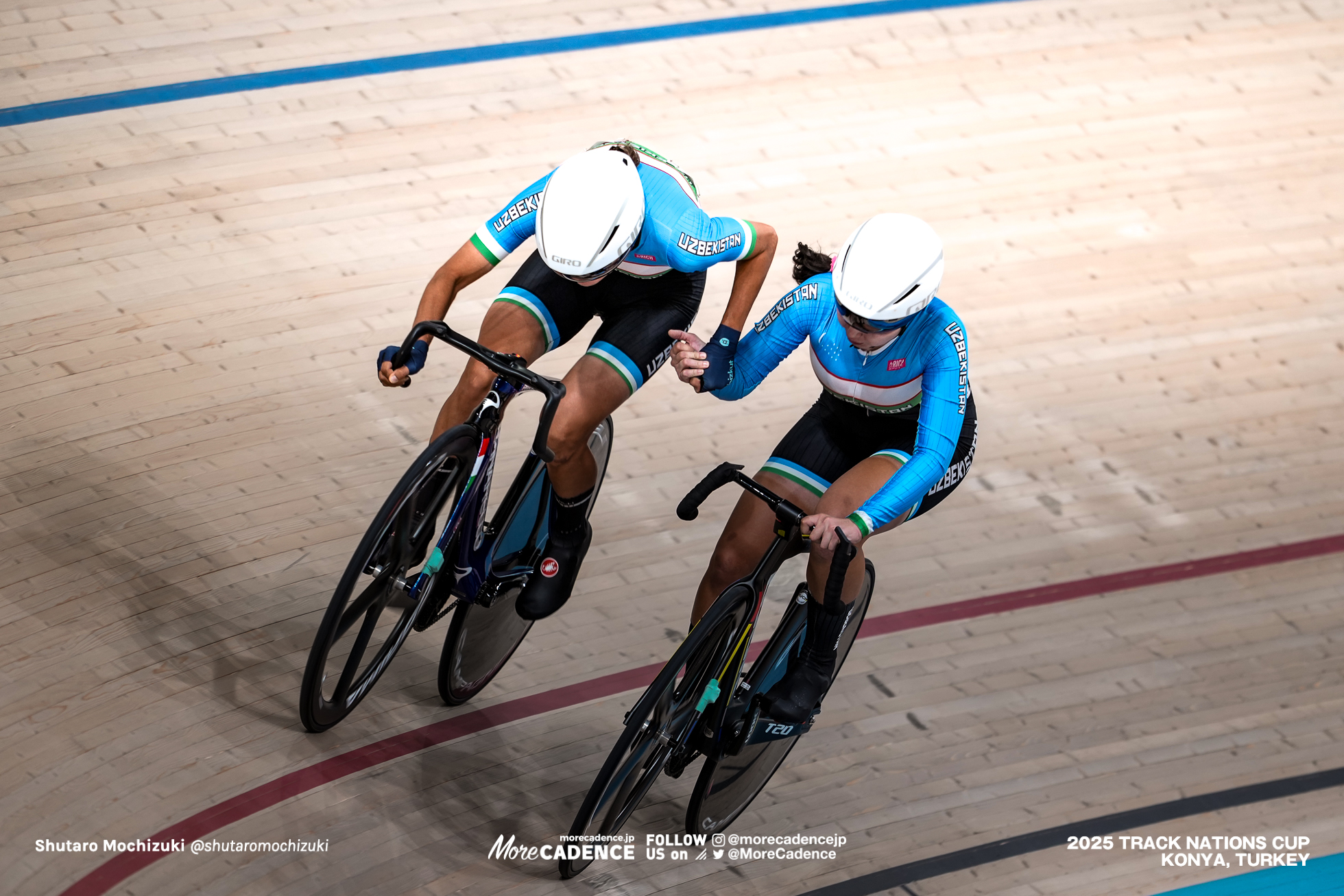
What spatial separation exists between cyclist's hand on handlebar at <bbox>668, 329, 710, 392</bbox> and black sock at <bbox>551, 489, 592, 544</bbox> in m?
0.63

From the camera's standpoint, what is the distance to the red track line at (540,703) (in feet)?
9.09

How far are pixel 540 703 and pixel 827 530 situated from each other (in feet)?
4.22

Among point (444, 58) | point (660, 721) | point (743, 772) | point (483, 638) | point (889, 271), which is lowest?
point (743, 772)

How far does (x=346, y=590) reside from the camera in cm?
266

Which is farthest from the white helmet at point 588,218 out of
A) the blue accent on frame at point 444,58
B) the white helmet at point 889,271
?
the blue accent on frame at point 444,58

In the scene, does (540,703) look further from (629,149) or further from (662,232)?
(629,149)

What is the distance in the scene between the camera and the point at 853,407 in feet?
9.62

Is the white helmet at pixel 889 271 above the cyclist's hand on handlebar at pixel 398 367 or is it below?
above

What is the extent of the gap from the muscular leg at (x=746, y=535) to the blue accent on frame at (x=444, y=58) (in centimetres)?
348

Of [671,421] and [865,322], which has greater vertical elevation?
[865,322]

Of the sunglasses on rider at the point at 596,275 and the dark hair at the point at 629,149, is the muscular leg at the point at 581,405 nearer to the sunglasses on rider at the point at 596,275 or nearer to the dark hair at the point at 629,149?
the sunglasses on rider at the point at 596,275

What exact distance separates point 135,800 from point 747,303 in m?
1.87

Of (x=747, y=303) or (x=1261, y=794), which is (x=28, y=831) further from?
(x=1261, y=794)

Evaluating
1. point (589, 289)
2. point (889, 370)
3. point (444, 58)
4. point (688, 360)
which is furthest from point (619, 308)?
point (444, 58)
